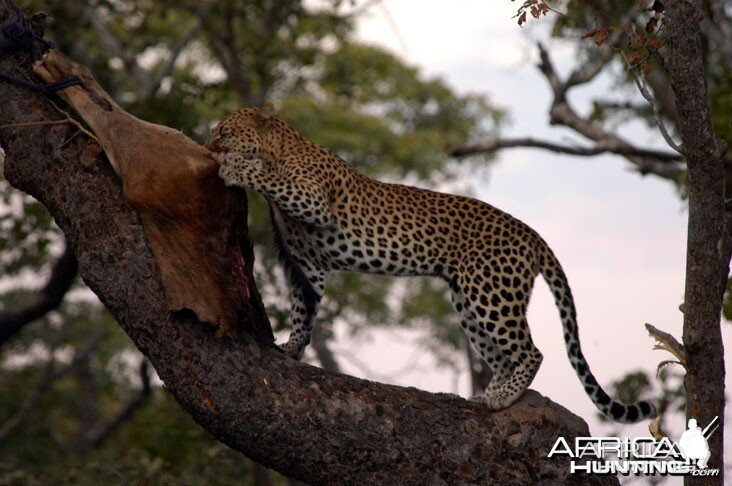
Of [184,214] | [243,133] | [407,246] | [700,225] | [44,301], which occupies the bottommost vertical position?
[184,214]

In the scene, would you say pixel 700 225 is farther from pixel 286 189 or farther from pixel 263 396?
pixel 263 396

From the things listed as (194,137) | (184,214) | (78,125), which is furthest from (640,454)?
(194,137)

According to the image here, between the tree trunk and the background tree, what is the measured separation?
14.2 ft

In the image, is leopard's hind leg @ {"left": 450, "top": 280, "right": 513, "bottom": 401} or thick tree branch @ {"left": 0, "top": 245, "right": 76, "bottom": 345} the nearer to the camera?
leopard's hind leg @ {"left": 450, "top": 280, "right": 513, "bottom": 401}

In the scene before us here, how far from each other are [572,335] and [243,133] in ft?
8.11

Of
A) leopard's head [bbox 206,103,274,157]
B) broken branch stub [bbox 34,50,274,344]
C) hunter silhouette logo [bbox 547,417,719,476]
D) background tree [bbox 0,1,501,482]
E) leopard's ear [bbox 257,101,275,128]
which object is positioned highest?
background tree [bbox 0,1,501,482]

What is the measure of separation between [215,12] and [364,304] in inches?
366

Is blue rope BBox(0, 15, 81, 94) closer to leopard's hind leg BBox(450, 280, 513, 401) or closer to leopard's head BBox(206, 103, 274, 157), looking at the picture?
leopard's head BBox(206, 103, 274, 157)

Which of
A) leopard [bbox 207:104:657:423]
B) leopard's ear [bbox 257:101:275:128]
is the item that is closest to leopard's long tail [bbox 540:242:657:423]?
leopard [bbox 207:104:657:423]

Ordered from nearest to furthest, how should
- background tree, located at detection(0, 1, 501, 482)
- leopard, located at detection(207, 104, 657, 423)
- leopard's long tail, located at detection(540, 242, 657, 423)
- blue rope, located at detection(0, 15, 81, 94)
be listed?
blue rope, located at detection(0, 15, 81, 94), leopard, located at detection(207, 104, 657, 423), leopard's long tail, located at detection(540, 242, 657, 423), background tree, located at detection(0, 1, 501, 482)

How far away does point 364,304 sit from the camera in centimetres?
2148

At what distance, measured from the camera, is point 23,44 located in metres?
5.95

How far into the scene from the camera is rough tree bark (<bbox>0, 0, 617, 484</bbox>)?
539cm

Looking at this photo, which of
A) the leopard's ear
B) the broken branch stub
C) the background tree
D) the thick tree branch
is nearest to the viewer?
the broken branch stub
